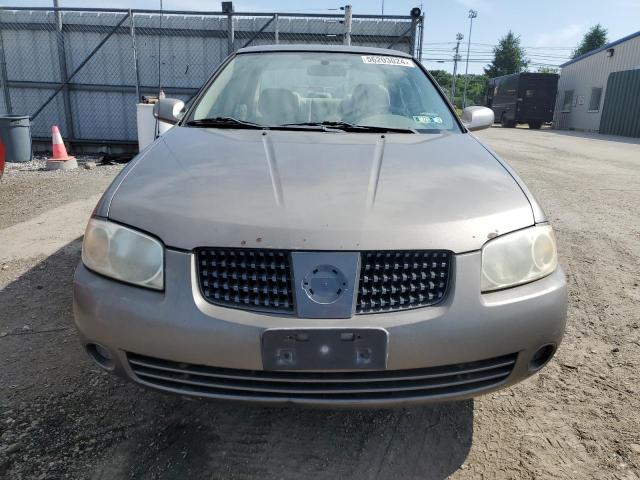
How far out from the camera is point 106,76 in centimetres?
981

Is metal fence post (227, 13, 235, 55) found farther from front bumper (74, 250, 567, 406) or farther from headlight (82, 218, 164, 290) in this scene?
front bumper (74, 250, 567, 406)

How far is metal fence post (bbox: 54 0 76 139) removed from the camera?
31.0 ft

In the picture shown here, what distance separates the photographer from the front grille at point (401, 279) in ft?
4.99

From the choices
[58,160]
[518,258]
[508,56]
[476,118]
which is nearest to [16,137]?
[58,160]

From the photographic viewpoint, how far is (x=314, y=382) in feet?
5.05

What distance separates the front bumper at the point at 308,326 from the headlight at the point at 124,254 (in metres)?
0.04

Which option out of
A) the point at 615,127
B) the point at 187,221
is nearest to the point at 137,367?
the point at 187,221

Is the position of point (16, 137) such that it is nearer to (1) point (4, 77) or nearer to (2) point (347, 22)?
(1) point (4, 77)

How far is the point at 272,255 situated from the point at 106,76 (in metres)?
9.90

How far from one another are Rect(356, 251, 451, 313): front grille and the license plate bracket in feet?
0.32

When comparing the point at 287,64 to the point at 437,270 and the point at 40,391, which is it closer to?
the point at 437,270

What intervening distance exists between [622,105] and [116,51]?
22.0m

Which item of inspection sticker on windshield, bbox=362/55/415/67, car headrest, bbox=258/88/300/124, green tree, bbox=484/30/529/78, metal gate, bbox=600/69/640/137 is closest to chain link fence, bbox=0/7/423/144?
inspection sticker on windshield, bbox=362/55/415/67

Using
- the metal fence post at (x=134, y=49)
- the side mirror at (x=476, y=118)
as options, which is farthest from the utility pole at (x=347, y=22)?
the side mirror at (x=476, y=118)
